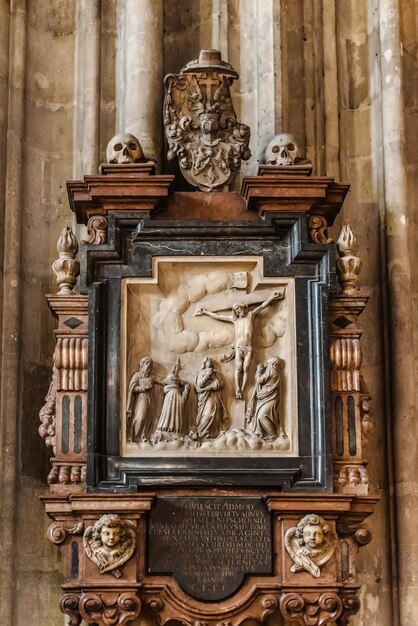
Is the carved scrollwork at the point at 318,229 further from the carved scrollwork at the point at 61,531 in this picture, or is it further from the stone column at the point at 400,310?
the carved scrollwork at the point at 61,531

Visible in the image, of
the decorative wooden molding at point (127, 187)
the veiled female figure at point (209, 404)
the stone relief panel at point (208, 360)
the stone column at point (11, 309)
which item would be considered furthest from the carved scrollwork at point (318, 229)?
the stone column at point (11, 309)

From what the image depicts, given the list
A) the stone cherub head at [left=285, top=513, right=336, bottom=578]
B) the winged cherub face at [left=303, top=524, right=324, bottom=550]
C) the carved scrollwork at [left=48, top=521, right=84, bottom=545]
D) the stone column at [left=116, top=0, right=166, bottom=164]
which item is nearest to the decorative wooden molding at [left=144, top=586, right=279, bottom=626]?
the stone cherub head at [left=285, top=513, right=336, bottom=578]

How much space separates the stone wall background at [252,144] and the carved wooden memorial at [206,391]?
0.63 m

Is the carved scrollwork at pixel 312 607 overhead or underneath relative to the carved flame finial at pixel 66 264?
underneath

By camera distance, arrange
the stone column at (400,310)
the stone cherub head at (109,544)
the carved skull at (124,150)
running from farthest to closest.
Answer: the stone column at (400,310), the carved skull at (124,150), the stone cherub head at (109,544)

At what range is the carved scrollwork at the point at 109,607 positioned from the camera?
7.84 metres

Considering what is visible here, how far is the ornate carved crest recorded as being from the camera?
28.6 feet

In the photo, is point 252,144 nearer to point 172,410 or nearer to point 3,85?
point 3,85

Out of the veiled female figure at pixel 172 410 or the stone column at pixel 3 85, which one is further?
the stone column at pixel 3 85

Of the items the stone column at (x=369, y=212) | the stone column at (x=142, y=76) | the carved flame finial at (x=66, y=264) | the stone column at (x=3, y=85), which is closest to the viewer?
the carved flame finial at (x=66, y=264)

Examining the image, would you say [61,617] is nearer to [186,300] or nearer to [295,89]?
[186,300]

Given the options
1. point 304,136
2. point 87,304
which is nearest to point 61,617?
point 87,304

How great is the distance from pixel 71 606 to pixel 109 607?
22 centimetres

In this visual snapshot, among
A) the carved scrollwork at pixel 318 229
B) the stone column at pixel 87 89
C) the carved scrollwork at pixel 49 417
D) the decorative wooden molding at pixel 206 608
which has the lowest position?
the decorative wooden molding at pixel 206 608
